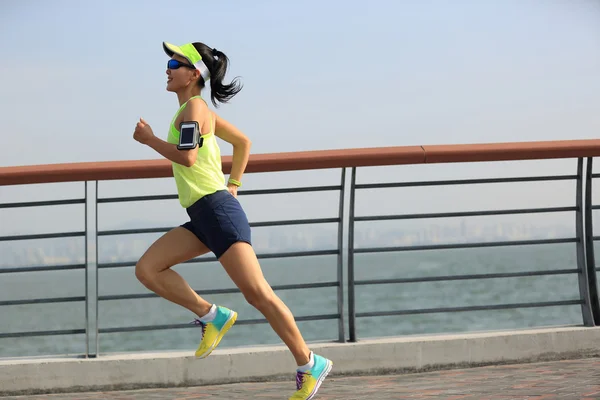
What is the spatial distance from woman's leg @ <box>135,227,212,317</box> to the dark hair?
0.69 meters

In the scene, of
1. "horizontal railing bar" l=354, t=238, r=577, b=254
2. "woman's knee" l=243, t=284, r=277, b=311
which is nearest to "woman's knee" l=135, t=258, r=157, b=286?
"woman's knee" l=243, t=284, r=277, b=311

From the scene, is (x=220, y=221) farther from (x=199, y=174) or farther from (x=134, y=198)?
(x=134, y=198)

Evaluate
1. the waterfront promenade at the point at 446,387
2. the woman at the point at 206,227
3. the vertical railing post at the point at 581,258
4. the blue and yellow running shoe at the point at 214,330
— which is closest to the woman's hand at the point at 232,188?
the woman at the point at 206,227

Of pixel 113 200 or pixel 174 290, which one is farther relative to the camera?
pixel 113 200

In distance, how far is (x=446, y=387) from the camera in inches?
198

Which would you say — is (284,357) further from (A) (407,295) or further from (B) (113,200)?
(A) (407,295)

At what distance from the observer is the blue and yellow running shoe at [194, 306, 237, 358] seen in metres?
4.38

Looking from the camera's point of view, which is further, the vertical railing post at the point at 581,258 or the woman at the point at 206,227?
the vertical railing post at the point at 581,258

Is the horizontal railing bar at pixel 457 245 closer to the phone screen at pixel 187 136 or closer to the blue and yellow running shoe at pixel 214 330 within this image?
the blue and yellow running shoe at pixel 214 330

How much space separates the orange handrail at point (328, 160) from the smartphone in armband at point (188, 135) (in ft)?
3.48

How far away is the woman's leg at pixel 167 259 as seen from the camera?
4.26 meters

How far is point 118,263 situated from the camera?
17.5ft

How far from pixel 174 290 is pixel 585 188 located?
3.08 m

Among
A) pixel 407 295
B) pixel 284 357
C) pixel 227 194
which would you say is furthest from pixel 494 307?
pixel 407 295
